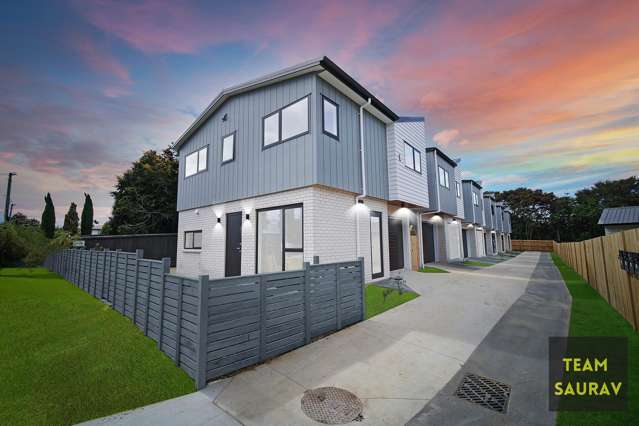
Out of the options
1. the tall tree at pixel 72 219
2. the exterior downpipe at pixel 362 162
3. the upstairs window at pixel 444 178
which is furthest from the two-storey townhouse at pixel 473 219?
the tall tree at pixel 72 219

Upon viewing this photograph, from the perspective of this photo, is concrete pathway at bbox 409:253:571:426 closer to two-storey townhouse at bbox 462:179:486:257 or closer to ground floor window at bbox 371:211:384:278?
ground floor window at bbox 371:211:384:278

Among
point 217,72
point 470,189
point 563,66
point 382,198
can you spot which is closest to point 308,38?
point 217,72

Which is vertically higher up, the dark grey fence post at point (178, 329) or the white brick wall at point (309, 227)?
the white brick wall at point (309, 227)

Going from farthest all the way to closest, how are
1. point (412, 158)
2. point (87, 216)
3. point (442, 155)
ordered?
1. point (87, 216)
2. point (442, 155)
3. point (412, 158)

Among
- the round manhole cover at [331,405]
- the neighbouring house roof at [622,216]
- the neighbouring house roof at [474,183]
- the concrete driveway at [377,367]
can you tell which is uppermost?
the neighbouring house roof at [474,183]

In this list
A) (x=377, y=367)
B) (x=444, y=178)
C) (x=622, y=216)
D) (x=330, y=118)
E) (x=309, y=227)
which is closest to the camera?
(x=377, y=367)

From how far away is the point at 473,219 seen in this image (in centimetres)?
2064

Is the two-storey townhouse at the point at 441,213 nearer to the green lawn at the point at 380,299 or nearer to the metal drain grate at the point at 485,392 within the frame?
the green lawn at the point at 380,299

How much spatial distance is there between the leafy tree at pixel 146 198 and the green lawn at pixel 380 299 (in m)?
20.0

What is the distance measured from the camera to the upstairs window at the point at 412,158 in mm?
→ 10789

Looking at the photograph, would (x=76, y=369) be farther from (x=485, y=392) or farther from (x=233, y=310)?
(x=485, y=392)

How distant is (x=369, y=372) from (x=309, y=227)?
13.7 ft

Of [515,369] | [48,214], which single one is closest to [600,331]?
[515,369]

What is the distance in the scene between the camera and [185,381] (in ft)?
9.50
